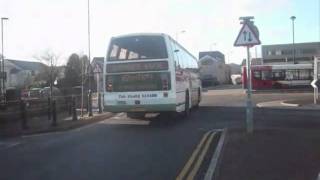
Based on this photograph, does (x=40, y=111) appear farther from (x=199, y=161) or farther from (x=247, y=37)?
(x=199, y=161)

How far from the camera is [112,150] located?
14.5 meters

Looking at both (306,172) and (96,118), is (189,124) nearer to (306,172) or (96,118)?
(96,118)

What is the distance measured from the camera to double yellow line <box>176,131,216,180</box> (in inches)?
428

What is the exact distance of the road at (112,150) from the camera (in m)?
11.4

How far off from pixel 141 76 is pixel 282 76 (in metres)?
46.6

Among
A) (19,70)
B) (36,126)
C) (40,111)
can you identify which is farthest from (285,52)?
(36,126)

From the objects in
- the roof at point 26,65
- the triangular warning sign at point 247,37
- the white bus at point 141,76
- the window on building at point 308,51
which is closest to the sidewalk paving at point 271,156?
the triangular warning sign at point 247,37

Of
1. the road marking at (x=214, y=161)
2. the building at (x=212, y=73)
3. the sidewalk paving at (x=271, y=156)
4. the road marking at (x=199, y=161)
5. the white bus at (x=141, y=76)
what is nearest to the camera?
the road marking at (x=214, y=161)

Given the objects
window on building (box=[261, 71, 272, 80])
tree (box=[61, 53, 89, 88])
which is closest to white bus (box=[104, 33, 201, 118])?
window on building (box=[261, 71, 272, 80])

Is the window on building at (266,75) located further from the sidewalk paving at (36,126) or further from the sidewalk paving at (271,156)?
the sidewalk paving at (271,156)

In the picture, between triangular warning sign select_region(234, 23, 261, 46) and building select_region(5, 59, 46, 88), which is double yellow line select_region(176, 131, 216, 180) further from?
building select_region(5, 59, 46, 88)

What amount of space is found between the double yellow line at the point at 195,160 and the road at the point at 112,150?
133 millimetres

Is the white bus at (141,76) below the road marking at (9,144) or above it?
above

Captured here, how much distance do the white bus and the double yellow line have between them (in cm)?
456
